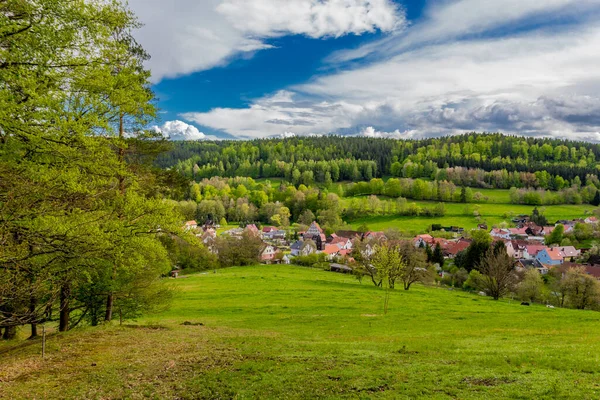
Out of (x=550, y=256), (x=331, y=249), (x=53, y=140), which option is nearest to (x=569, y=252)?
(x=550, y=256)

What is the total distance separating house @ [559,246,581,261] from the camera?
92381 mm

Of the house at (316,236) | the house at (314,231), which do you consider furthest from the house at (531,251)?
the house at (314,231)

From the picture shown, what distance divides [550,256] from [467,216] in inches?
1780

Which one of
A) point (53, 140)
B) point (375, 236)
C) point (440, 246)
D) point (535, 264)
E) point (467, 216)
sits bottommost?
point (535, 264)

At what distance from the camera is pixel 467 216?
134750 millimetres

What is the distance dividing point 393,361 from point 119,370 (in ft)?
32.3

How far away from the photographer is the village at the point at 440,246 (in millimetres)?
82000

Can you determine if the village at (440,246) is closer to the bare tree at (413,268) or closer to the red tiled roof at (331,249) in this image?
the red tiled roof at (331,249)

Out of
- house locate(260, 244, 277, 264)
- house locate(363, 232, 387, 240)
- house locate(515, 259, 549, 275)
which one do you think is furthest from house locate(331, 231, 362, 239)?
house locate(515, 259, 549, 275)

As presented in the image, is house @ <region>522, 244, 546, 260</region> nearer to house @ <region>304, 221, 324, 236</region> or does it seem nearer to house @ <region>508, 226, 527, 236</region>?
house @ <region>508, 226, 527, 236</region>

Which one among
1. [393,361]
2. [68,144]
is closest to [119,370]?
[68,144]

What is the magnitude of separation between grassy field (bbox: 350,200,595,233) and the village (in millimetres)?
7026

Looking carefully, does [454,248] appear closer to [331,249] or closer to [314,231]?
[331,249]

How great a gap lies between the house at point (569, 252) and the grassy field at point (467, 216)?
3057 centimetres
